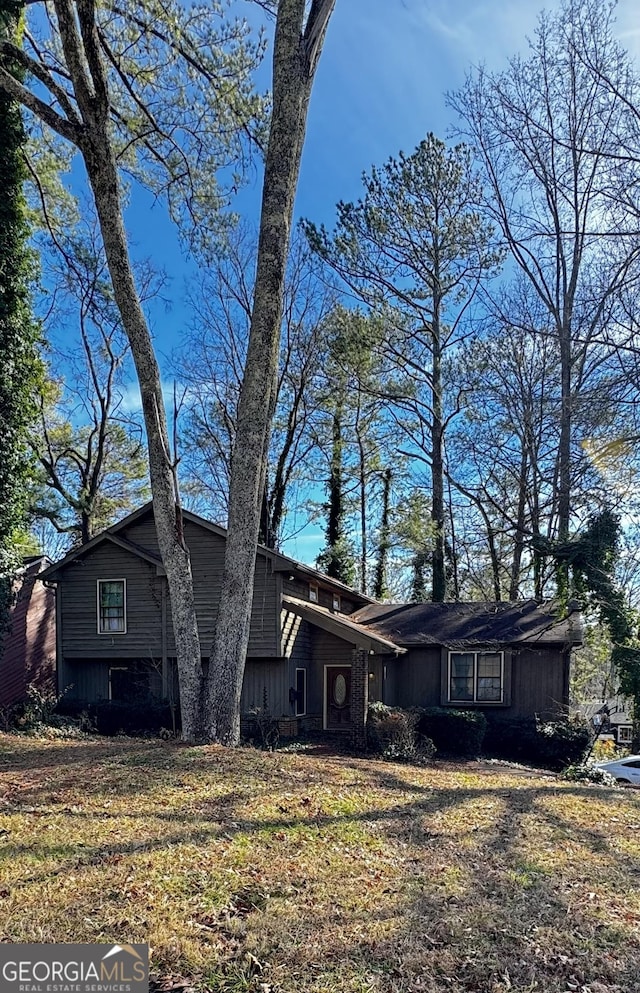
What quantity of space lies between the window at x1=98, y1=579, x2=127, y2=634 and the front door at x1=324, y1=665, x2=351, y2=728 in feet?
18.6

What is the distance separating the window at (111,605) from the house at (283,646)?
27 mm

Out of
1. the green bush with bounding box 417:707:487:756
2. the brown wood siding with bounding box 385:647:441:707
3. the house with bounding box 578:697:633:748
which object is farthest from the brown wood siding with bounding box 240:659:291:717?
the house with bounding box 578:697:633:748

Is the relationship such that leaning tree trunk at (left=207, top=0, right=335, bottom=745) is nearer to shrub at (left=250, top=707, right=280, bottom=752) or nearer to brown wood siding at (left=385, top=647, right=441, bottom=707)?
shrub at (left=250, top=707, right=280, bottom=752)

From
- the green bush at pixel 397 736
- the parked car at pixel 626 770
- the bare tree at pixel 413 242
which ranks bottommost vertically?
the parked car at pixel 626 770

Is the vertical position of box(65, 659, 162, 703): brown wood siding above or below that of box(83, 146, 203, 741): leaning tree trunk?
below

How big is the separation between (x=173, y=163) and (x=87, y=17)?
326cm

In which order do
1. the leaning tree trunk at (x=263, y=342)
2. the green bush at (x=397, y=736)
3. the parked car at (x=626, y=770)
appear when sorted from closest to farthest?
1. the leaning tree trunk at (x=263, y=342)
2. the green bush at (x=397, y=736)
3. the parked car at (x=626, y=770)

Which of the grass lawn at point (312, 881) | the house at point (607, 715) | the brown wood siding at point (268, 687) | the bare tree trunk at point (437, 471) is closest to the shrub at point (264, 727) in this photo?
the brown wood siding at point (268, 687)

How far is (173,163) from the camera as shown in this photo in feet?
40.6

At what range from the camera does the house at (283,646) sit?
55.2 feet

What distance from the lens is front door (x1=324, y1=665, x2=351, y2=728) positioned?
59.1ft

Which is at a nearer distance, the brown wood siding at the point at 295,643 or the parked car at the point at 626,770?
the parked car at the point at 626,770

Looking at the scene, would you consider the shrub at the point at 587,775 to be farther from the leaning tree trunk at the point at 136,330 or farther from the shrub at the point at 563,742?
the leaning tree trunk at the point at 136,330

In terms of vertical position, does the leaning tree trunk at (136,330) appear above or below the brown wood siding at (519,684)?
above
